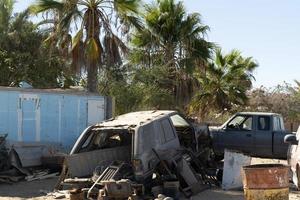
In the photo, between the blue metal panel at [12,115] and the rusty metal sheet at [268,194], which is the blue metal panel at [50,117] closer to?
the blue metal panel at [12,115]

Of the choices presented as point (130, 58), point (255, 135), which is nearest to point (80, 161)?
point (255, 135)

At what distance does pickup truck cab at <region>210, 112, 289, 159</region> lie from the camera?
622 inches

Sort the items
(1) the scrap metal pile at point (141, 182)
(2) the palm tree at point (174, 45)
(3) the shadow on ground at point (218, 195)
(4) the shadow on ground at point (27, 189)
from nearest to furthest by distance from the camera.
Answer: (1) the scrap metal pile at point (141, 182) → (3) the shadow on ground at point (218, 195) → (4) the shadow on ground at point (27, 189) → (2) the palm tree at point (174, 45)

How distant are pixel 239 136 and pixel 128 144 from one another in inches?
182

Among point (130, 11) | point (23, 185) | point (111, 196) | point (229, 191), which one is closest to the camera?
point (111, 196)

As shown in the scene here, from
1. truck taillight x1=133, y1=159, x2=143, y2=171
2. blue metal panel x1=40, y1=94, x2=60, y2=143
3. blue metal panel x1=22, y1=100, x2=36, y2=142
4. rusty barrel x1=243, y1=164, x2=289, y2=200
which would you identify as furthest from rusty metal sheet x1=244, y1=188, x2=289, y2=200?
blue metal panel x1=40, y1=94, x2=60, y2=143

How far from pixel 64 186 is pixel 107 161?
1099 mm

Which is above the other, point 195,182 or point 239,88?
point 239,88

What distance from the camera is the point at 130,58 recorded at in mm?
23406

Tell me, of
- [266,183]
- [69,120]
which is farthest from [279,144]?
[266,183]

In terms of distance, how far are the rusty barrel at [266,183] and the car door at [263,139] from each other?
26.2 feet

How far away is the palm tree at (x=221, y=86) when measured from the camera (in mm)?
27766

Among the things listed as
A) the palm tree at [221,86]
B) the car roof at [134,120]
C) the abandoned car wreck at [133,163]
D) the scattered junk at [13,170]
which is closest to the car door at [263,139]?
the abandoned car wreck at [133,163]

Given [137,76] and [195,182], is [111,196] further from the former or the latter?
[137,76]
